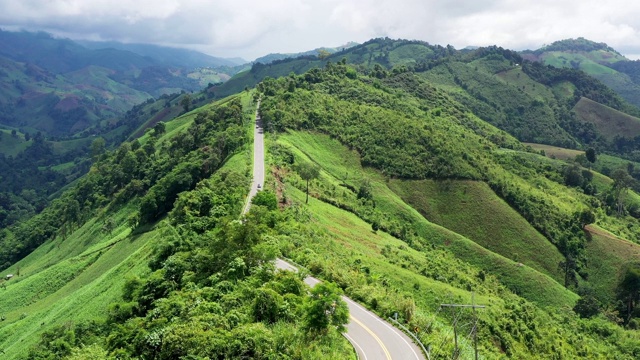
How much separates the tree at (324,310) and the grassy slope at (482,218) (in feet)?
248

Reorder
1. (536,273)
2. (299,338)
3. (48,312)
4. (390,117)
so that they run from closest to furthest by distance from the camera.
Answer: (299,338) → (48,312) → (536,273) → (390,117)

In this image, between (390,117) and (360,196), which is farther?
(390,117)

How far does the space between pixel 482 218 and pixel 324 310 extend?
83708 millimetres

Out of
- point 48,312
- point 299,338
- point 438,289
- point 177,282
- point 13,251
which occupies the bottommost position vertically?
point 13,251

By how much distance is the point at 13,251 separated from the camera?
12725cm

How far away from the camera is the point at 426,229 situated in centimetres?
9656

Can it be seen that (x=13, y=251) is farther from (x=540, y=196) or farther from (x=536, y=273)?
(x=540, y=196)

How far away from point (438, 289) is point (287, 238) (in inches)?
894

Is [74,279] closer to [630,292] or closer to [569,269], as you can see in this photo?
[569,269]

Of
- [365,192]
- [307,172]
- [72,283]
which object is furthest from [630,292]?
[72,283]

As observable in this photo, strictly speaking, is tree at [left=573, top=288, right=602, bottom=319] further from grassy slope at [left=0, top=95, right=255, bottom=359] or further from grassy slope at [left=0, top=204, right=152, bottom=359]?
grassy slope at [left=0, top=204, right=152, bottom=359]

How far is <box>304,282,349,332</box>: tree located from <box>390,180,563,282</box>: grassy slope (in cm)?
7547

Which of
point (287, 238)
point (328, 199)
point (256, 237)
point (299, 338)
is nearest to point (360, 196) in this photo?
point (328, 199)

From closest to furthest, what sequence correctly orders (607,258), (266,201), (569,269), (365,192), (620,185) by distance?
1. (266,201)
2. (569,269)
3. (365,192)
4. (607,258)
5. (620,185)
